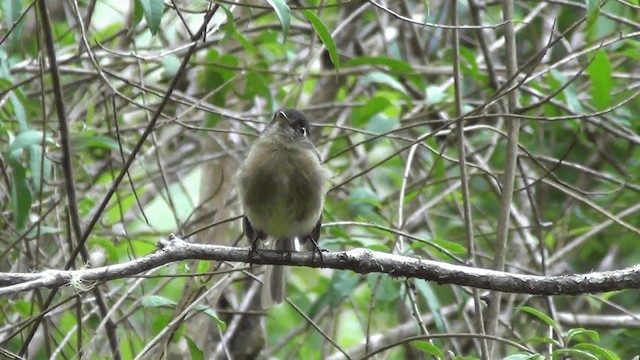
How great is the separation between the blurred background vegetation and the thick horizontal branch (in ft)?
2.12

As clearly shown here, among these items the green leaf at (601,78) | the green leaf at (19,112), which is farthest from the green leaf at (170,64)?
the green leaf at (601,78)

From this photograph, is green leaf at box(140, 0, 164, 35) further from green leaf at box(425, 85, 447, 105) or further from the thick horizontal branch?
green leaf at box(425, 85, 447, 105)

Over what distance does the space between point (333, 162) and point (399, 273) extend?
10.4 ft

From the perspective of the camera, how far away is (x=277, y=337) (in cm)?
629

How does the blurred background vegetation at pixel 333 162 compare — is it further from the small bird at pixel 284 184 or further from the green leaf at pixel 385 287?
the small bird at pixel 284 184

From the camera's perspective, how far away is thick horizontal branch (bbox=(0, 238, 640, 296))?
2.61 meters

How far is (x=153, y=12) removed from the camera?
9.46ft

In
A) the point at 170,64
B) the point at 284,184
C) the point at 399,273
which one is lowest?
the point at 399,273

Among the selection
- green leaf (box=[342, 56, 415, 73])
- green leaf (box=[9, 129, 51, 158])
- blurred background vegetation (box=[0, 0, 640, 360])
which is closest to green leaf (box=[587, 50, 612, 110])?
blurred background vegetation (box=[0, 0, 640, 360])

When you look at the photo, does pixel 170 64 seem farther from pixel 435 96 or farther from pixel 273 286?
pixel 435 96

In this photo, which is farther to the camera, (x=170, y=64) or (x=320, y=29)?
(x=170, y=64)

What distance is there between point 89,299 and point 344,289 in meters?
1.13

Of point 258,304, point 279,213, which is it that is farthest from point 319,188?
point 258,304

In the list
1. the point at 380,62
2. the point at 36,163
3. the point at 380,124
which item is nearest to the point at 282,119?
the point at 380,62
